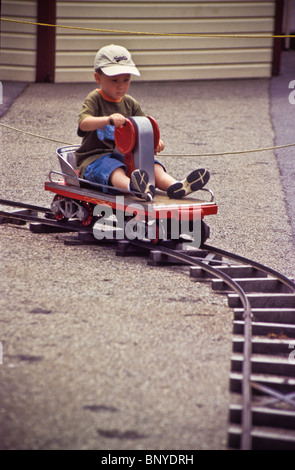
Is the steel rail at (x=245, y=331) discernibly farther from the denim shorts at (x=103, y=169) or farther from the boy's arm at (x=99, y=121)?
the boy's arm at (x=99, y=121)

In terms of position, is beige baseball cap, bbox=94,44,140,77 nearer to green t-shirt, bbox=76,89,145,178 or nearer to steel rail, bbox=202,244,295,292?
green t-shirt, bbox=76,89,145,178

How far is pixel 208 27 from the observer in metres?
13.4

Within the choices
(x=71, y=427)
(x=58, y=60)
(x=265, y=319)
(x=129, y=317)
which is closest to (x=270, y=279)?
(x=265, y=319)

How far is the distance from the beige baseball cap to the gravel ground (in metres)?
1.39

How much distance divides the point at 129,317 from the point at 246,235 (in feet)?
7.54

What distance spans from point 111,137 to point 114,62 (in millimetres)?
579

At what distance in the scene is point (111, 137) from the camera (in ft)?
17.8

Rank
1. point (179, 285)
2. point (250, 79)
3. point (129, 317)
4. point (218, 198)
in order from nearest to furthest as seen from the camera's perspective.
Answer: point (129, 317)
point (179, 285)
point (218, 198)
point (250, 79)

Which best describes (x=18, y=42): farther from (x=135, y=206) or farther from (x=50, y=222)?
(x=135, y=206)

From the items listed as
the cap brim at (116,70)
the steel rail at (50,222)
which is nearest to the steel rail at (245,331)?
the steel rail at (50,222)

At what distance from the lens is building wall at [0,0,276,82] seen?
40.7ft

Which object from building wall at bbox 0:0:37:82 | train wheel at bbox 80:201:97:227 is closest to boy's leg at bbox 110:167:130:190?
train wheel at bbox 80:201:97:227

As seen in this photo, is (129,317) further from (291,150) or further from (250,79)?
(250,79)

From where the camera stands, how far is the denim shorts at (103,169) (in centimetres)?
523
